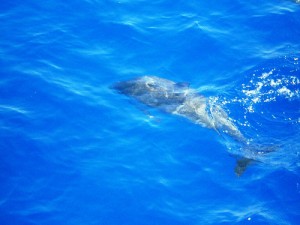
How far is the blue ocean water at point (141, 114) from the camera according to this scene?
808 centimetres

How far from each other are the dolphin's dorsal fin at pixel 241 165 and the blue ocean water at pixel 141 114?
17cm

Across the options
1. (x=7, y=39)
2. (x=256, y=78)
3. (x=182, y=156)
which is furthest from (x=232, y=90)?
(x=7, y=39)

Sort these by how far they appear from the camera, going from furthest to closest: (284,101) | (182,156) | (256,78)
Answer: (256,78) → (284,101) → (182,156)

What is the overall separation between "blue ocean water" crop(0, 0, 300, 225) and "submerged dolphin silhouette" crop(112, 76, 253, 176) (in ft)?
0.79

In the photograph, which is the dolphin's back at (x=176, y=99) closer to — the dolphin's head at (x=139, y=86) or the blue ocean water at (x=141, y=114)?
the dolphin's head at (x=139, y=86)

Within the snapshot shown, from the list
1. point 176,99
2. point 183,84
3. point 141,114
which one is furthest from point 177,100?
point 141,114

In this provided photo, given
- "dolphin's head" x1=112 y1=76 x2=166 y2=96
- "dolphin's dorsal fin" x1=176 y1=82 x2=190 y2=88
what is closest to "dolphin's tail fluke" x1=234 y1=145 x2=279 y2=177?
"dolphin's dorsal fin" x1=176 y1=82 x2=190 y2=88

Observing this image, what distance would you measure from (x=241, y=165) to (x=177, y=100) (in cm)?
275

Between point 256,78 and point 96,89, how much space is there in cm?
507

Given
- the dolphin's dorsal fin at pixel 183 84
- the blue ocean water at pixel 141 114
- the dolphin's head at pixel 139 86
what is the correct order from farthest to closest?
the dolphin's dorsal fin at pixel 183 84 → the dolphin's head at pixel 139 86 → the blue ocean water at pixel 141 114

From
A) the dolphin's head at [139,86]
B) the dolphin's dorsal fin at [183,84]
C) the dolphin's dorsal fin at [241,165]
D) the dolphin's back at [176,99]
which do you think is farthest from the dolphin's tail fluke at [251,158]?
the dolphin's head at [139,86]

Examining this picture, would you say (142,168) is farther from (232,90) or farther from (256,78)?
(256,78)

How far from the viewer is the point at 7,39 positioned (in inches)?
455

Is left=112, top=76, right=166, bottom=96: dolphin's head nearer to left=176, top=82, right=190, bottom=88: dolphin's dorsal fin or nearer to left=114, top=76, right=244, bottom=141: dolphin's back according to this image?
left=114, top=76, right=244, bottom=141: dolphin's back
